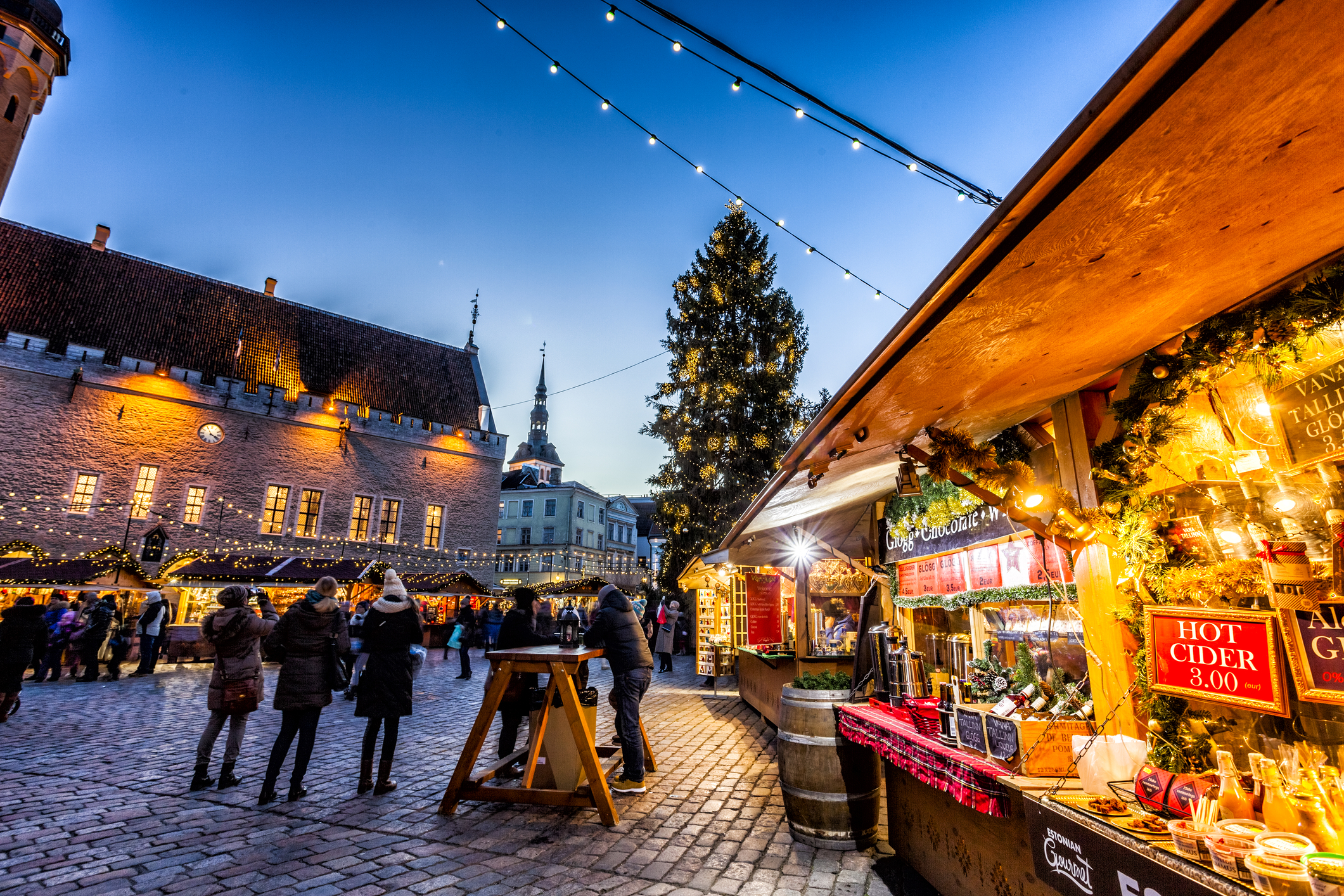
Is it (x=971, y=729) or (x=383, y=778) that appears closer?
(x=971, y=729)

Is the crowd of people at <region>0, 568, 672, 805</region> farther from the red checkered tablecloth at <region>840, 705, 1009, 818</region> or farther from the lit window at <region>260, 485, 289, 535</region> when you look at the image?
the lit window at <region>260, 485, 289, 535</region>

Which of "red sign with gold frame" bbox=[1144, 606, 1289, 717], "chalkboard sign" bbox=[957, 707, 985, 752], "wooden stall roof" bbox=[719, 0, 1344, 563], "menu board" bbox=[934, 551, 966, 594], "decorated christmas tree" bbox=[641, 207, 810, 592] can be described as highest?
"decorated christmas tree" bbox=[641, 207, 810, 592]

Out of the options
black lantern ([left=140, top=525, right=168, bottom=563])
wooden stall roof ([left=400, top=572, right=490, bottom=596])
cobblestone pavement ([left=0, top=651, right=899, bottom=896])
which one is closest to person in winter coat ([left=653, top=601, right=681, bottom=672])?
cobblestone pavement ([left=0, top=651, right=899, bottom=896])

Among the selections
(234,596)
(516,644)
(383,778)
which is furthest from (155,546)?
(383,778)

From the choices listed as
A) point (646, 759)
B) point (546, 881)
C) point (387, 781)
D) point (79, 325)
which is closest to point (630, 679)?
point (646, 759)

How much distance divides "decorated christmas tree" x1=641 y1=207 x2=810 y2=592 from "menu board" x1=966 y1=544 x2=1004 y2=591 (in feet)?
45.1

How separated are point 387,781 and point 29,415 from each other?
2224 centimetres

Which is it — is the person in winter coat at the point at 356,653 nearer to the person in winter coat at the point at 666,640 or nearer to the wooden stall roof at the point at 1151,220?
the person in winter coat at the point at 666,640

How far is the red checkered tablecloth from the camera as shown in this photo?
290 cm

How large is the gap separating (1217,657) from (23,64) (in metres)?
29.7

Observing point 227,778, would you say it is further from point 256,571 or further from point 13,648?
A: point 256,571

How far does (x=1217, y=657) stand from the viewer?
94.8 inches

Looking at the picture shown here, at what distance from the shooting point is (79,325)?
815 inches

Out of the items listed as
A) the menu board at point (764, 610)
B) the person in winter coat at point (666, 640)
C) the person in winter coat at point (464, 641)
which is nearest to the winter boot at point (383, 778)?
the menu board at point (764, 610)
